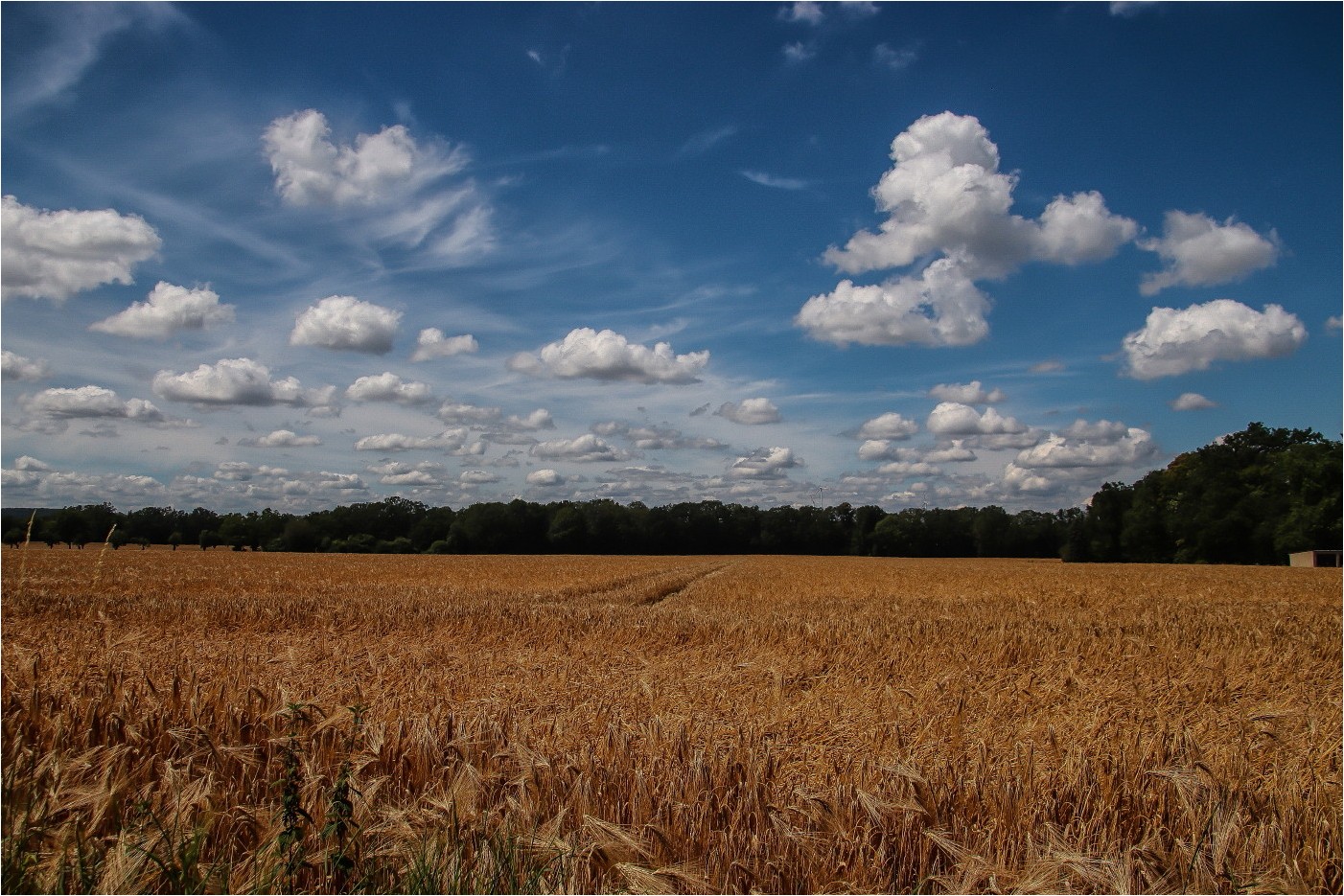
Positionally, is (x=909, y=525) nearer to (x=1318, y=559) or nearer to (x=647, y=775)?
(x=1318, y=559)

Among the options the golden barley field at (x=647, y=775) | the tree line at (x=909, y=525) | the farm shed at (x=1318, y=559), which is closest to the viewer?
the golden barley field at (x=647, y=775)

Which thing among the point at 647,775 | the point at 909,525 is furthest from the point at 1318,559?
the point at 647,775

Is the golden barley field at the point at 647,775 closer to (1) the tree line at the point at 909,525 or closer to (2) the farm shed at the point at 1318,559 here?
(2) the farm shed at the point at 1318,559

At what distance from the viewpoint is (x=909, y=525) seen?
121 metres

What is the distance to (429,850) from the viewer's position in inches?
118

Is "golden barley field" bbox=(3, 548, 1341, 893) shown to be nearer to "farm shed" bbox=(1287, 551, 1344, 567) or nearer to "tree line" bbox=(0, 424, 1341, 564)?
"farm shed" bbox=(1287, 551, 1344, 567)

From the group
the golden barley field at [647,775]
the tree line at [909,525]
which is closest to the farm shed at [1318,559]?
the tree line at [909,525]

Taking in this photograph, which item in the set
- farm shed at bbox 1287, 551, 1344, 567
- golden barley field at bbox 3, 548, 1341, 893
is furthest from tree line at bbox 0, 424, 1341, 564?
golden barley field at bbox 3, 548, 1341, 893

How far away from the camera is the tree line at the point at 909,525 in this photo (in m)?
80.6

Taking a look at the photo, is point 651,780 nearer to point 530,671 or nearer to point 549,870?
point 549,870

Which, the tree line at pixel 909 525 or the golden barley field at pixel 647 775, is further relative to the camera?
the tree line at pixel 909 525

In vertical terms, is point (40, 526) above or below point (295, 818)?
above

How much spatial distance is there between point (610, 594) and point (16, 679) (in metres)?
18.2

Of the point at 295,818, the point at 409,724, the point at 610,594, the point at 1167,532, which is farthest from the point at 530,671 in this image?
the point at 1167,532
